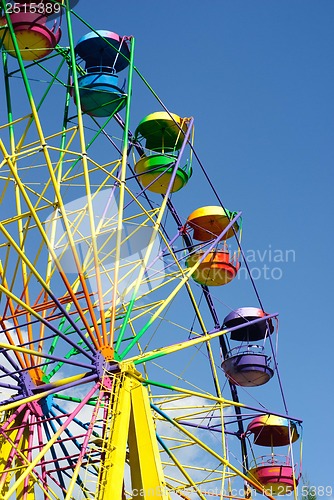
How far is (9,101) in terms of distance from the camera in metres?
19.0

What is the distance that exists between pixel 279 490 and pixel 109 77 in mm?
9044

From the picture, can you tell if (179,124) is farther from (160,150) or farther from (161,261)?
(161,261)

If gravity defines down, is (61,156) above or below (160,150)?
below

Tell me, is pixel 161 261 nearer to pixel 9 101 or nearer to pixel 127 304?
pixel 127 304

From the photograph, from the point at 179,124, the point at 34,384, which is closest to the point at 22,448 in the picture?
the point at 34,384

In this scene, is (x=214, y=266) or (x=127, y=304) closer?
(x=127, y=304)

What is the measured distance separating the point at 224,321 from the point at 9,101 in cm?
652

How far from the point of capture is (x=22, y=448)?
55.1 ft

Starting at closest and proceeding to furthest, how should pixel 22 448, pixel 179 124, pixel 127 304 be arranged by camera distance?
pixel 22 448 → pixel 127 304 → pixel 179 124

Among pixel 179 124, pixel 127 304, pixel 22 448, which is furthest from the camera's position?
pixel 179 124

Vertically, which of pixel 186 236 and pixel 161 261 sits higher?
pixel 186 236

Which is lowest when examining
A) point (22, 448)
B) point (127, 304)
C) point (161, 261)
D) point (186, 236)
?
point (22, 448)

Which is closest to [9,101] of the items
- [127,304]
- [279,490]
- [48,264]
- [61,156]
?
[61,156]

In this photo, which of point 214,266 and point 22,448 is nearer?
point 22,448
